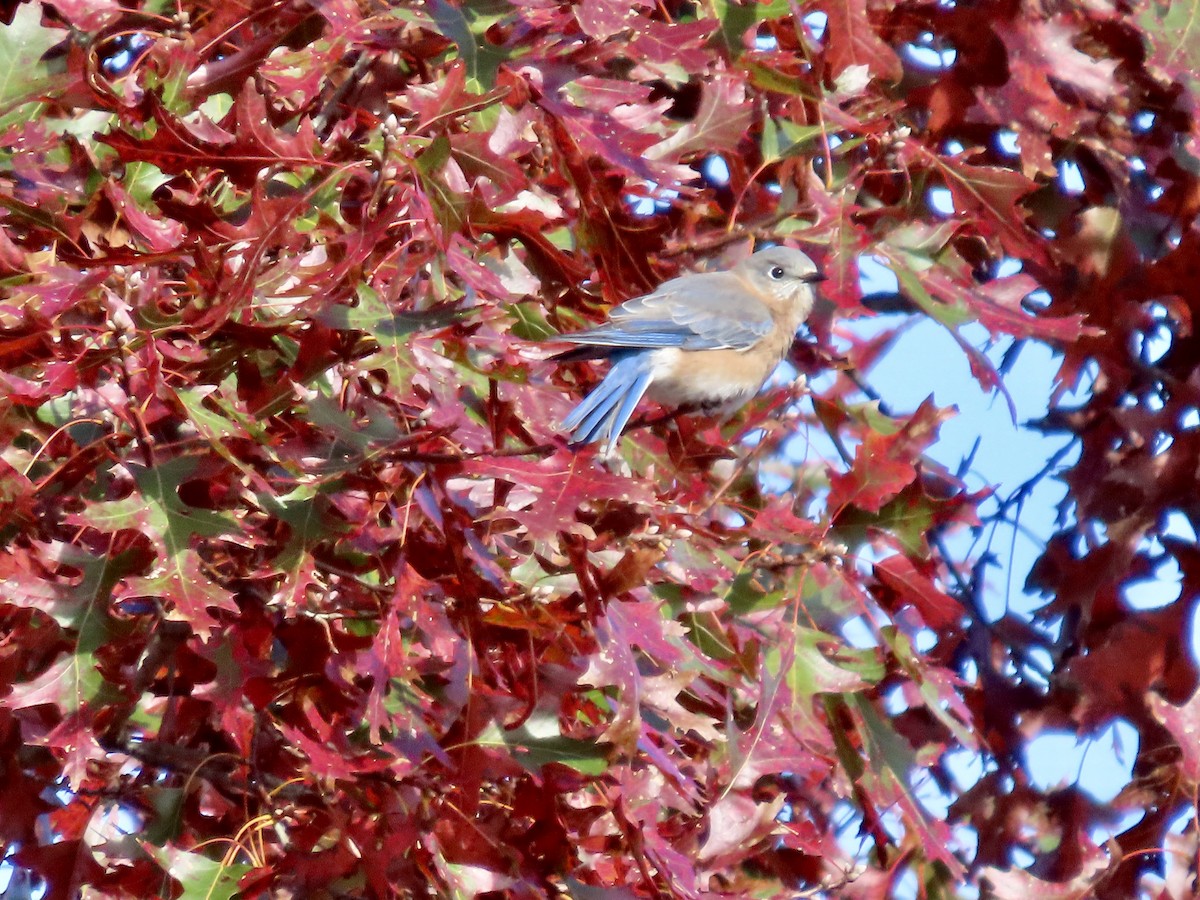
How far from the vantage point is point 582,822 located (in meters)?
2.52

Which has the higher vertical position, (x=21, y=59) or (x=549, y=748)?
(x=21, y=59)

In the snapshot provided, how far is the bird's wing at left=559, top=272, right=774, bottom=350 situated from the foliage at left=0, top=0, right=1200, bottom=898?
13 centimetres

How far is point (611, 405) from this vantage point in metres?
2.72

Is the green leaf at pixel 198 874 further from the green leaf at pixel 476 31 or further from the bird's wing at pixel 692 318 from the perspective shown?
the green leaf at pixel 476 31

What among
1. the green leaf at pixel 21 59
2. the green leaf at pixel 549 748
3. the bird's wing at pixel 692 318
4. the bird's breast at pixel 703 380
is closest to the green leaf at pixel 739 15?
the bird's wing at pixel 692 318

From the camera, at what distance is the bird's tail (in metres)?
2.55

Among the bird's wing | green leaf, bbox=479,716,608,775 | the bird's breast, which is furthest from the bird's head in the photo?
green leaf, bbox=479,716,608,775

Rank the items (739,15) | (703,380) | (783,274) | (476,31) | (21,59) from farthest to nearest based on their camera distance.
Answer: (783,274) < (703,380) < (739,15) < (21,59) < (476,31)

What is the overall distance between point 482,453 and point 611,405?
589 millimetres

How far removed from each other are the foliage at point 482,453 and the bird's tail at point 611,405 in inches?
2.5

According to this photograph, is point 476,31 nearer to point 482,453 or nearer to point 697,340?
point 482,453

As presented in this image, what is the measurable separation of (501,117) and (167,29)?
741mm

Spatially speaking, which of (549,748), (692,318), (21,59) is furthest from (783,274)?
(21,59)

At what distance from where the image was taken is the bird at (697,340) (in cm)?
270
